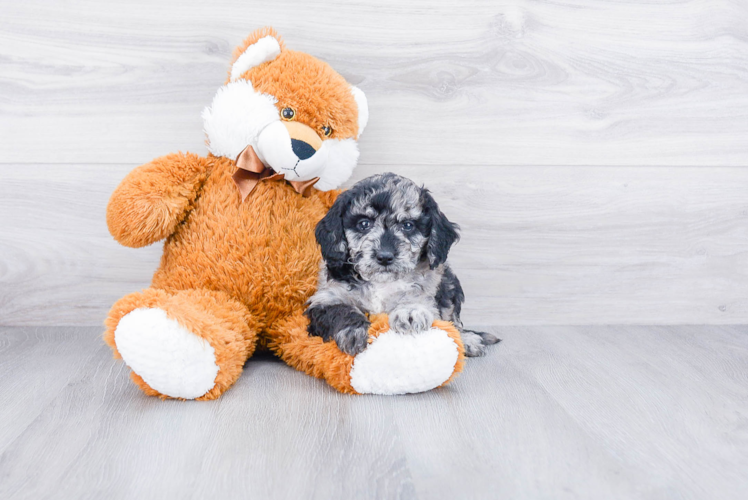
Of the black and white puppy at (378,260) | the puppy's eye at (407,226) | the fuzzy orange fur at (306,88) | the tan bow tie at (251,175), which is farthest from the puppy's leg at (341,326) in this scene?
the fuzzy orange fur at (306,88)

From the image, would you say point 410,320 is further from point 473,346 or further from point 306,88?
point 306,88

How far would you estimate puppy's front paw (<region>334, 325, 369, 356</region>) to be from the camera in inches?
50.6

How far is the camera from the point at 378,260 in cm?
134

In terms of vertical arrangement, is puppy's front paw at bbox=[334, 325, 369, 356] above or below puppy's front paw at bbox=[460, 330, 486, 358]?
above

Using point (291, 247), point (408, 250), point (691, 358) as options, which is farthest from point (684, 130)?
point (291, 247)

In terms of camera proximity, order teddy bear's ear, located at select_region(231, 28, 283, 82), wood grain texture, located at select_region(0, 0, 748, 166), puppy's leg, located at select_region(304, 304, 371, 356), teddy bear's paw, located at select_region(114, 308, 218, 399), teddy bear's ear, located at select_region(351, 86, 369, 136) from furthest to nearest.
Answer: wood grain texture, located at select_region(0, 0, 748, 166), teddy bear's ear, located at select_region(351, 86, 369, 136), teddy bear's ear, located at select_region(231, 28, 283, 82), puppy's leg, located at select_region(304, 304, 371, 356), teddy bear's paw, located at select_region(114, 308, 218, 399)

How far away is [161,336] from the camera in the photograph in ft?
3.88

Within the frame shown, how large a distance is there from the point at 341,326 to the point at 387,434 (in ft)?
0.92

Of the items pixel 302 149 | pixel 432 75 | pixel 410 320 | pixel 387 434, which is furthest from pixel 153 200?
pixel 432 75

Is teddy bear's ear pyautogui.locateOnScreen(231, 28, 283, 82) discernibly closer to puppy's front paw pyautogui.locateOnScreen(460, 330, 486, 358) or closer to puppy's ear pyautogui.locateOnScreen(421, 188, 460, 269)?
puppy's ear pyautogui.locateOnScreen(421, 188, 460, 269)

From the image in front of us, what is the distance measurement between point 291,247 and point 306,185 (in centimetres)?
18

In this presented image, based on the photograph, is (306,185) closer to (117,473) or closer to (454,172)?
(454,172)

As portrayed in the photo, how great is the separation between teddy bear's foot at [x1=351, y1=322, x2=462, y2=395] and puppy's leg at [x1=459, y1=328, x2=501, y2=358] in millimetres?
359

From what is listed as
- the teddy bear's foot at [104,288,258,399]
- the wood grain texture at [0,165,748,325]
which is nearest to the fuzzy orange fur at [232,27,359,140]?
the wood grain texture at [0,165,748,325]
